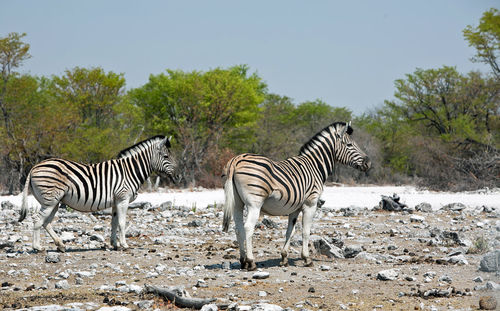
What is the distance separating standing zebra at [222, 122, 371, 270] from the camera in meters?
8.29

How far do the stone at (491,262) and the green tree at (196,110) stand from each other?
3065 centimetres

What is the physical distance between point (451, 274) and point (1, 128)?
27688mm

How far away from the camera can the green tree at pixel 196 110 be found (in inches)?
1551

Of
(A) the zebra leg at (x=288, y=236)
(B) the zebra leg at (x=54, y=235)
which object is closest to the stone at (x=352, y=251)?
(A) the zebra leg at (x=288, y=236)

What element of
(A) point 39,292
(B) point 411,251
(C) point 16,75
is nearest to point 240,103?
(C) point 16,75

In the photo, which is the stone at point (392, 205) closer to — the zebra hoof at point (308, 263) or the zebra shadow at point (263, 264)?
the zebra shadow at point (263, 264)

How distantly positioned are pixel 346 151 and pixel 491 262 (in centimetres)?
322

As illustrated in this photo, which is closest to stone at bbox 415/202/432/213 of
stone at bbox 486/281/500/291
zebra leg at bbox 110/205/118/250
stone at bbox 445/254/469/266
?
stone at bbox 445/254/469/266

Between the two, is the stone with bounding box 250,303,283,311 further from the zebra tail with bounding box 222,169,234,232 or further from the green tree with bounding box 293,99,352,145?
the green tree with bounding box 293,99,352,145

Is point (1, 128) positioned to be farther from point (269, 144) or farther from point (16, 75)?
point (269, 144)

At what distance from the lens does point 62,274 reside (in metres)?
8.00

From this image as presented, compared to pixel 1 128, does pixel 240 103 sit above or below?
above

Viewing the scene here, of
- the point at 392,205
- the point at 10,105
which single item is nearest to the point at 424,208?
the point at 392,205

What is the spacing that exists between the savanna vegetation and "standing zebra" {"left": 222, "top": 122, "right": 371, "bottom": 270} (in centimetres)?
2009
